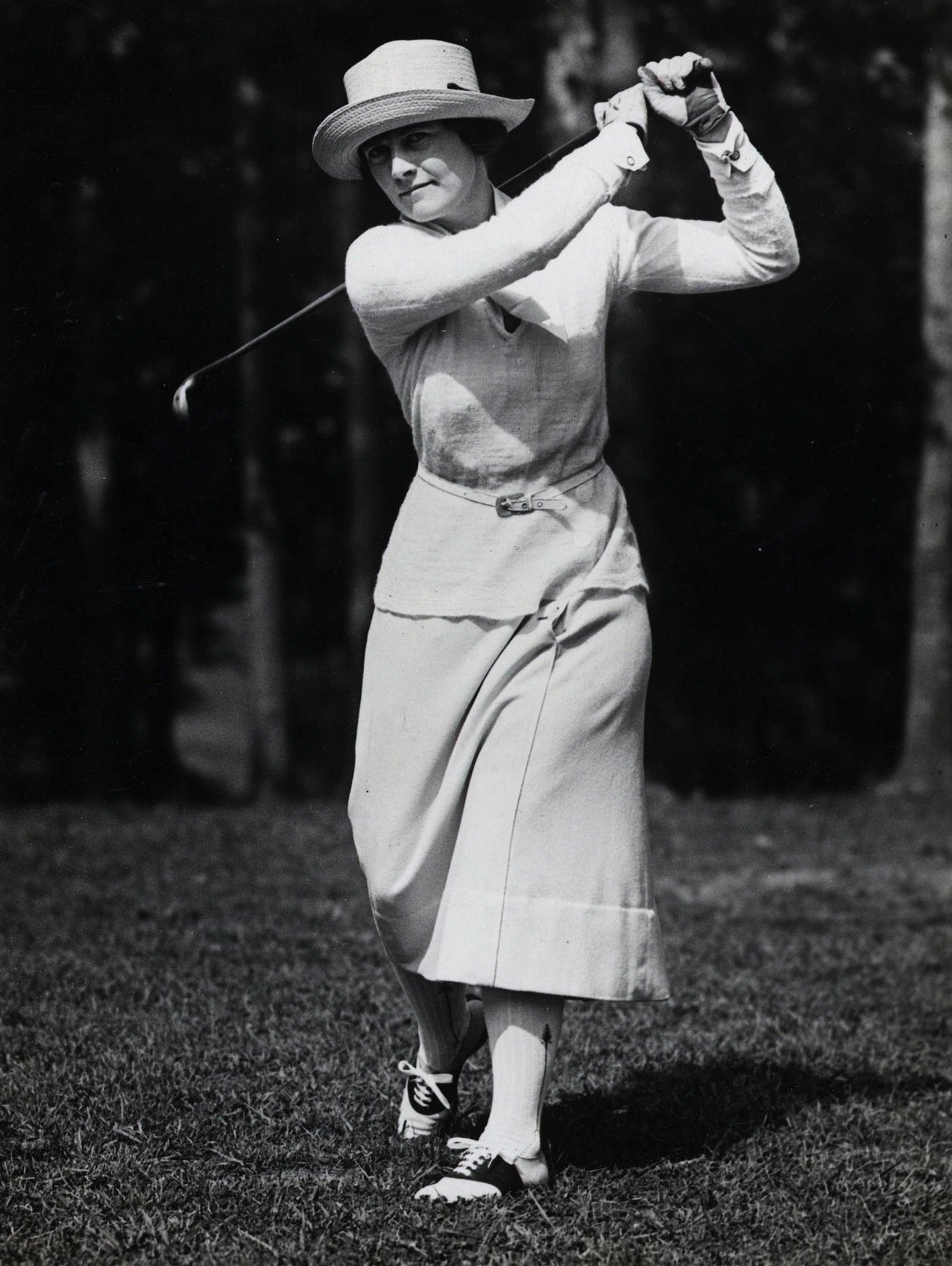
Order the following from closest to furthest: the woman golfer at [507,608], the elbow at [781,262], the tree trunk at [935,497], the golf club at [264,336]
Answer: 1. the woman golfer at [507,608]
2. the elbow at [781,262]
3. the golf club at [264,336]
4. the tree trunk at [935,497]

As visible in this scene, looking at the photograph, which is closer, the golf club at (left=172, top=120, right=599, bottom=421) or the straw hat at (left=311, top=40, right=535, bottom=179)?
the straw hat at (left=311, top=40, right=535, bottom=179)

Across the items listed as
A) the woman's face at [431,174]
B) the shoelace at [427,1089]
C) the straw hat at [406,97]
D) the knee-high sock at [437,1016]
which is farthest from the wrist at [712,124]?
the shoelace at [427,1089]

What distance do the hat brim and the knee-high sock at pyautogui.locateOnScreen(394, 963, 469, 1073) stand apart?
6.33 feet

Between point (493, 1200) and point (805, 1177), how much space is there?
2.64 feet

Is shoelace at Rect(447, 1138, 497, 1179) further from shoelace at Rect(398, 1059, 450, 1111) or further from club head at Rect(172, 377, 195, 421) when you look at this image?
club head at Rect(172, 377, 195, 421)

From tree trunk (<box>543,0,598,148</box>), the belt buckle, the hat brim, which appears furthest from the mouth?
tree trunk (<box>543,0,598,148</box>)

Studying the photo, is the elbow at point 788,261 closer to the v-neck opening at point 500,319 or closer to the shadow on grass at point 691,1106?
the v-neck opening at point 500,319

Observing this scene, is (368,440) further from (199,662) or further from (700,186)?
(199,662)

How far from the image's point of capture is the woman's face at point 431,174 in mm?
3875

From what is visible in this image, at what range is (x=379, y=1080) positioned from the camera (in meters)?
4.70

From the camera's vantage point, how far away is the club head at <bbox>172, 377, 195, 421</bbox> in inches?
172

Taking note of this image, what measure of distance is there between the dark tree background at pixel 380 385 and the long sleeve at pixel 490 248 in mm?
7522

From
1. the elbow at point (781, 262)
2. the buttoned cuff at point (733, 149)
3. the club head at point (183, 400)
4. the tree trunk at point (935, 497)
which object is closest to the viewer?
the buttoned cuff at point (733, 149)

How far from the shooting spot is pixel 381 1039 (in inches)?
202
